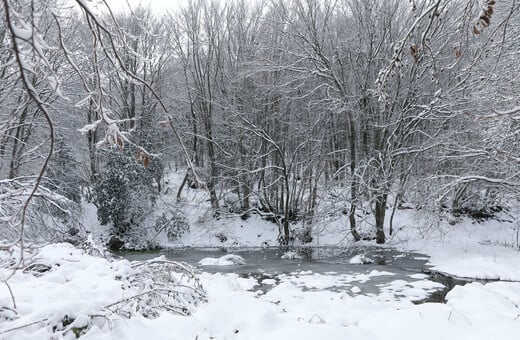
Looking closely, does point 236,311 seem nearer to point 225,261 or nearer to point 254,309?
point 254,309

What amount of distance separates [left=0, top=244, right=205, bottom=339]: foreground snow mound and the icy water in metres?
4.56

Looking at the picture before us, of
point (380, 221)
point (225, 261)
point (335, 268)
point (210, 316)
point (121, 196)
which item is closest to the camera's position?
point (210, 316)

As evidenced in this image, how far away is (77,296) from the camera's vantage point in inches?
152

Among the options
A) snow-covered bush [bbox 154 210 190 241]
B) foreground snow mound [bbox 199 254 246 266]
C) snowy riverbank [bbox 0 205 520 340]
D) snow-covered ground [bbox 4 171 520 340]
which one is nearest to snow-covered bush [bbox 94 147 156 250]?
snow-covered bush [bbox 154 210 190 241]

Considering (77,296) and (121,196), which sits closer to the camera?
(77,296)

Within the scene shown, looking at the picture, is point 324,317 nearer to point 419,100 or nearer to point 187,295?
point 187,295

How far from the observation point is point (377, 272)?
11.0 metres

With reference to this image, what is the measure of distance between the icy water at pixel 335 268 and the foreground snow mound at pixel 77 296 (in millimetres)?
4558

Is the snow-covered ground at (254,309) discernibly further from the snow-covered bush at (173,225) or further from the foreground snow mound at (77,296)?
the snow-covered bush at (173,225)

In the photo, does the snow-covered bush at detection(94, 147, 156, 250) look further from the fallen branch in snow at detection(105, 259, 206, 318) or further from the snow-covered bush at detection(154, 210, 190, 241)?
the fallen branch in snow at detection(105, 259, 206, 318)

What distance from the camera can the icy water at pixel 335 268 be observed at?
9.51 meters

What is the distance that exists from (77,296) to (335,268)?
9.27 m

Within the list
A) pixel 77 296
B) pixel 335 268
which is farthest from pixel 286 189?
pixel 77 296

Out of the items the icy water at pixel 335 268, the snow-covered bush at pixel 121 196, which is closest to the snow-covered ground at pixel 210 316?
the icy water at pixel 335 268
